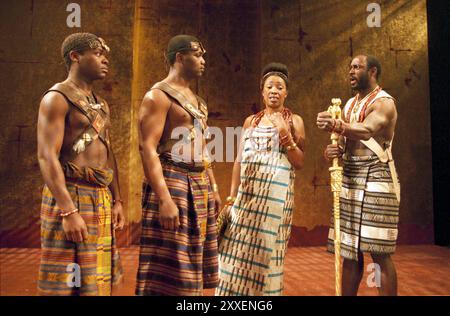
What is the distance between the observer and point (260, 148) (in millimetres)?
2770

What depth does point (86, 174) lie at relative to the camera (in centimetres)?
200

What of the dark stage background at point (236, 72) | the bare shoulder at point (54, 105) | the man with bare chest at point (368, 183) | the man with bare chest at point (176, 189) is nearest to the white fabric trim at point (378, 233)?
the man with bare chest at point (368, 183)

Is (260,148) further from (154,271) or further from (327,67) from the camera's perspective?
(327,67)

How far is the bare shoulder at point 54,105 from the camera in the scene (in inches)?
75.9

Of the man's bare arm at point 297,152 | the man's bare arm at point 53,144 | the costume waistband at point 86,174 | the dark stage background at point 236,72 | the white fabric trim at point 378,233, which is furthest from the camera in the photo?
the dark stage background at point 236,72

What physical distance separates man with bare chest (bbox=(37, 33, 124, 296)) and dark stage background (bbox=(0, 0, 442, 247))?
8.99 feet

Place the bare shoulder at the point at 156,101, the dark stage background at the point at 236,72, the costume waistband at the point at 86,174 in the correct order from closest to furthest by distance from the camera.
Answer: the costume waistband at the point at 86,174 < the bare shoulder at the point at 156,101 < the dark stage background at the point at 236,72

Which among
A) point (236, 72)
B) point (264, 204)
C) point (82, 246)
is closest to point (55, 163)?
point (82, 246)

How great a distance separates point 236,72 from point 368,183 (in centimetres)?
337

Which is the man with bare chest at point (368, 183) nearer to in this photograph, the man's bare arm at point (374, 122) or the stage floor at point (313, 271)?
the man's bare arm at point (374, 122)

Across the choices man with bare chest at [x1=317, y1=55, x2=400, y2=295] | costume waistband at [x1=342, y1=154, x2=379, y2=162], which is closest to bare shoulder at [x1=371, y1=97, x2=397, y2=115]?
man with bare chest at [x1=317, y1=55, x2=400, y2=295]

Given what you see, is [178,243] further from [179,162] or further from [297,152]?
[297,152]

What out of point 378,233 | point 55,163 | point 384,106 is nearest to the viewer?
point 55,163
